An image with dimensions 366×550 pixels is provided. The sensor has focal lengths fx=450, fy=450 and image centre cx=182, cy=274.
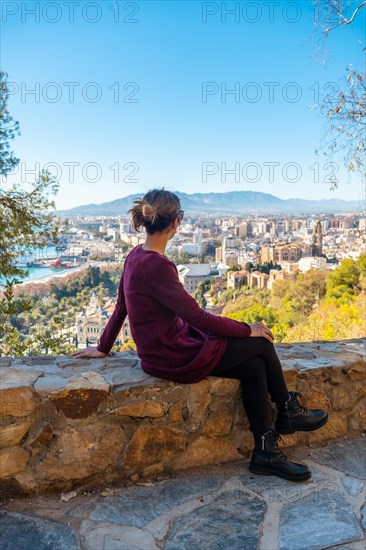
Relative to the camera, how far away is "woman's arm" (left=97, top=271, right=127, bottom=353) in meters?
2.09

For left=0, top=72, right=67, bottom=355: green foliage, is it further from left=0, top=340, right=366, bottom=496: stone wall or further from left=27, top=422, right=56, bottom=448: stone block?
left=27, top=422, right=56, bottom=448: stone block

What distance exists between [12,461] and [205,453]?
2.62ft

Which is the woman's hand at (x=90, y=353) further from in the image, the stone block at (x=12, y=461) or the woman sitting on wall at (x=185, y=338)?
the stone block at (x=12, y=461)

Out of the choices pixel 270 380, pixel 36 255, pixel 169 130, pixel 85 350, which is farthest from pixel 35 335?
pixel 169 130

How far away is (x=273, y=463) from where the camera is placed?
191 centimetres

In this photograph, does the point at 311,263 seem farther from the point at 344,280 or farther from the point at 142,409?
the point at 142,409

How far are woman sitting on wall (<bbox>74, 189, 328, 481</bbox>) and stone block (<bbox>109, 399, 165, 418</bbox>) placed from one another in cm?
12

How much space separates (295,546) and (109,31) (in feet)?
15.3

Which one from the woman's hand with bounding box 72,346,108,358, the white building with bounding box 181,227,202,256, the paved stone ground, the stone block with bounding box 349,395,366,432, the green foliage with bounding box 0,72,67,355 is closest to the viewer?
the paved stone ground

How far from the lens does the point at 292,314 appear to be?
10.5 meters


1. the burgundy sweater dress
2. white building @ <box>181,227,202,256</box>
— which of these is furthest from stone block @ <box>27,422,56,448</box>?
white building @ <box>181,227,202,256</box>

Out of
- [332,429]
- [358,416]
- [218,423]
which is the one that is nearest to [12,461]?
[218,423]

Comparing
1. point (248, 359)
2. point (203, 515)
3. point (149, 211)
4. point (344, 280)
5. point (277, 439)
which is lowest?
point (344, 280)

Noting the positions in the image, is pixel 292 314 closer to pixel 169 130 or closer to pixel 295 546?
pixel 169 130
